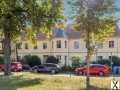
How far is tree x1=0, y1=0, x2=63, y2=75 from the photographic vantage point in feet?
133

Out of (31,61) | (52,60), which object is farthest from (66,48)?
(31,61)

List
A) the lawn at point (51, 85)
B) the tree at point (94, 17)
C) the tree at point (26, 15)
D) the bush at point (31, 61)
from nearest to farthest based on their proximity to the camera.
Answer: the lawn at point (51, 85)
the tree at point (94, 17)
the tree at point (26, 15)
the bush at point (31, 61)

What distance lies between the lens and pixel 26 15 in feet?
139

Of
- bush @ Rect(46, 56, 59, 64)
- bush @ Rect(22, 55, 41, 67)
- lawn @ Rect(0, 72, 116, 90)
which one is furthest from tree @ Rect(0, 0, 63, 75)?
bush @ Rect(46, 56, 59, 64)

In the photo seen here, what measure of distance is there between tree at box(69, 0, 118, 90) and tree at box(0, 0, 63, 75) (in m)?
14.1

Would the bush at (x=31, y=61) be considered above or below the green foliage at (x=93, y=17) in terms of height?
below

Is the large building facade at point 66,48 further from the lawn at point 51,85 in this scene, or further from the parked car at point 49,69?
the lawn at point 51,85

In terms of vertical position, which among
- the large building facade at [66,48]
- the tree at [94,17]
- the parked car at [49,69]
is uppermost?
the tree at [94,17]

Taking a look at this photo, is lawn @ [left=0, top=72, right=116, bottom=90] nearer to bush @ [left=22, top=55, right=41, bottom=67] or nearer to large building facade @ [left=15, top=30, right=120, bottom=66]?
bush @ [left=22, top=55, right=41, bottom=67]

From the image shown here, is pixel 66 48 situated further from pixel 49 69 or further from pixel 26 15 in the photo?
pixel 26 15

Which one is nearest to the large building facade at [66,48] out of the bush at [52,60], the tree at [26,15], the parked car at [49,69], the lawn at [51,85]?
the bush at [52,60]

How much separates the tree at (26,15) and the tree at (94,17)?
46.1ft

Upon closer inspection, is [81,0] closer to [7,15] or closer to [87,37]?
[87,37]

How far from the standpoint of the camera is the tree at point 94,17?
86.9ft
